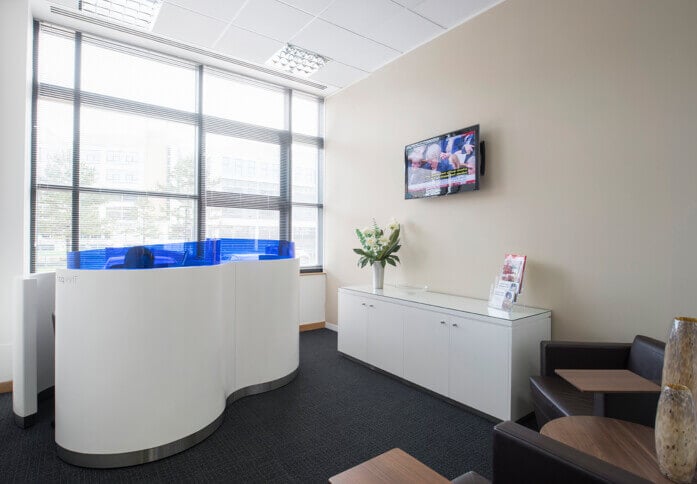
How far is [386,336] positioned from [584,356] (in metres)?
1.68

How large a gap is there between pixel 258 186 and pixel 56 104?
2255 millimetres

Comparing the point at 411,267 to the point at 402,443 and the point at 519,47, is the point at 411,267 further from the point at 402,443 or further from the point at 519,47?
the point at 519,47

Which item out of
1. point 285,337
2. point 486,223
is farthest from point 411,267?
point 285,337

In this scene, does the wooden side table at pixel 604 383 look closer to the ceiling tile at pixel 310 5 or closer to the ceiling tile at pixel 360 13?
the ceiling tile at pixel 360 13

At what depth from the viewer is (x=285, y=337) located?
326 centimetres

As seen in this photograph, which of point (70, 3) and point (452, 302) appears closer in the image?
point (452, 302)

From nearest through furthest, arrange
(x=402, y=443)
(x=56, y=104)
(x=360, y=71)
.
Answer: (x=402, y=443) < (x=56, y=104) < (x=360, y=71)

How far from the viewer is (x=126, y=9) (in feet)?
11.3

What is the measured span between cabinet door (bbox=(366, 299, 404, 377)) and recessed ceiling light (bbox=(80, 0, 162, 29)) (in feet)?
11.6

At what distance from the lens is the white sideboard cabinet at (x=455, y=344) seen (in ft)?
8.49

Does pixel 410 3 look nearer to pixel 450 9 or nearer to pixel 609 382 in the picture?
pixel 450 9

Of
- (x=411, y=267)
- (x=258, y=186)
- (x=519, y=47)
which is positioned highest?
(x=519, y=47)

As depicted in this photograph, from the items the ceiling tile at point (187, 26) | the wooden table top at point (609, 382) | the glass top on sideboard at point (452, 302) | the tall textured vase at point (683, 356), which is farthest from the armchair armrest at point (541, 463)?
the ceiling tile at point (187, 26)

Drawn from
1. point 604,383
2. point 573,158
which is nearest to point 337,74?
point 573,158
